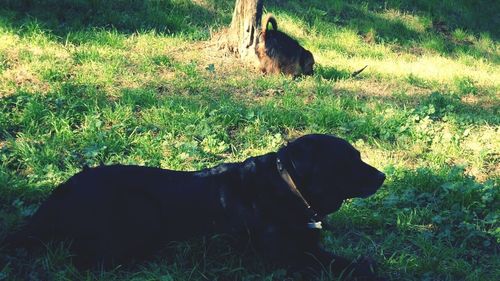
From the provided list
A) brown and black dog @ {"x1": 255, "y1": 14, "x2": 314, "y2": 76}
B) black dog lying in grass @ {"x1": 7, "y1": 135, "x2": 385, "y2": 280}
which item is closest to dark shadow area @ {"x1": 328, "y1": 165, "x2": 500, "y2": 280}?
black dog lying in grass @ {"x1": 7, "y1": 135, "x2": 385, "y2": 280}

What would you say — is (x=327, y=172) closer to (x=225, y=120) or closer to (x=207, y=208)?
(x=207, y=208)

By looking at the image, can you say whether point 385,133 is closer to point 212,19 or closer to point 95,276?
point 95,276

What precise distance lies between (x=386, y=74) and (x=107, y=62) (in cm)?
399

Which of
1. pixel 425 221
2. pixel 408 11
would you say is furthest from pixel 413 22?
pixel 425 221

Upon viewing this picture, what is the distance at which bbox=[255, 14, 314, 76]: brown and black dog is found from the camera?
295 inches

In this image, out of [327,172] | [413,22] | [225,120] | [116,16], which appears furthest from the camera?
[413,22]

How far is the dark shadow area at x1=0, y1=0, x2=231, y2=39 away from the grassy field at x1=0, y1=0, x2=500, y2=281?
30mm

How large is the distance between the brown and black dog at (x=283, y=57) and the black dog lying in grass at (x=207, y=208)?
4208mm

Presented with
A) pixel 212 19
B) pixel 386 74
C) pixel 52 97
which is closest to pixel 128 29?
pixel 212 19

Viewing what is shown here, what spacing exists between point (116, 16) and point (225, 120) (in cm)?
424

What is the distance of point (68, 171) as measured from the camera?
170 inches

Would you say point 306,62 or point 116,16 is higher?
point 306,62

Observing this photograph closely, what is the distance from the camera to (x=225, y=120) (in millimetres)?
5465

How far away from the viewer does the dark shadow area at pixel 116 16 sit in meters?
8.02
